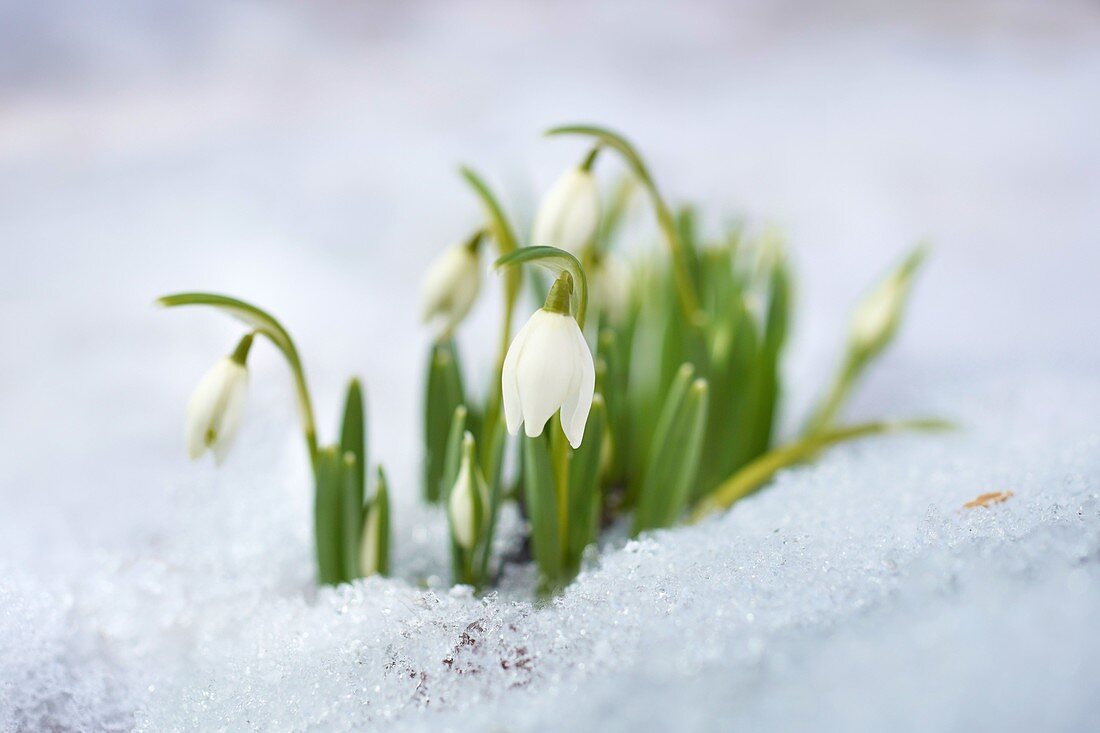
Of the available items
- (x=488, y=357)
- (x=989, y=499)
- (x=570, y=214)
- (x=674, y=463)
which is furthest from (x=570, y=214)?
(x=488, y=357)

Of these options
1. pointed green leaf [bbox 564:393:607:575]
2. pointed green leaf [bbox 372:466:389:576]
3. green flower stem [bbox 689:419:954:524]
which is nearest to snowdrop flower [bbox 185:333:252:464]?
pointed green leaf [bbox 372:466:389:576]

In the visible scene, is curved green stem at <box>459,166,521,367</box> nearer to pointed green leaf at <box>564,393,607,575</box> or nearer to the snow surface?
pointed green leaf at <box>564,393,607,575</box>

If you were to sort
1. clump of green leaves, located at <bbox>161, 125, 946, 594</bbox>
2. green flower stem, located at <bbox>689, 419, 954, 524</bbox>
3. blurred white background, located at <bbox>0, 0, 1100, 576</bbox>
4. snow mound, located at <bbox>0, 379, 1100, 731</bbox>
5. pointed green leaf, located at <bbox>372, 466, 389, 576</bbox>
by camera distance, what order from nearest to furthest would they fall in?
snow mound, located at <bbox>0, 379, 1100, 731</bbox> < clump of green leaves, located at <bbox>161, 125, 946, 594</bbox> < pointed green leaf, located at <bbox>372, 466, 389, 576</bbox> < green flower stem, located at <bbox>689, 419, 954, 524</bbox> < blurred white background, located at <bbox>0, 0, 1100, 576</bbox>

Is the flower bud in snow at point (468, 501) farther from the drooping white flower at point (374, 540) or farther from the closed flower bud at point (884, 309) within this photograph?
the closed flower bud at point (884, 309)

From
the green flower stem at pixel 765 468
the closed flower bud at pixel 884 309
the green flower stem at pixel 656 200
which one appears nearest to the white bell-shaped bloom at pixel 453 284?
the green flower stem at pixel 656 200

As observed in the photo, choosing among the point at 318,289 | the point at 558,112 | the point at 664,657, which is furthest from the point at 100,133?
the point at 664,657

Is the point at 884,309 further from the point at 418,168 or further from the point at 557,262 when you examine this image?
the point at 418,168
